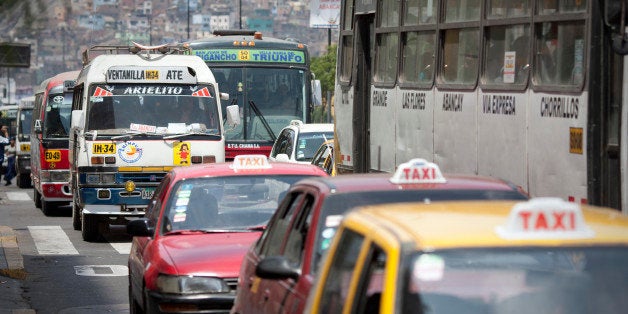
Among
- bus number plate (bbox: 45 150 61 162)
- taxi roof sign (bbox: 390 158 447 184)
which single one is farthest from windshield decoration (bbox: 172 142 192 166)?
taxi roof sign (bbox: 390 158 447 184)

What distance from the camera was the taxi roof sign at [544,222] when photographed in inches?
186

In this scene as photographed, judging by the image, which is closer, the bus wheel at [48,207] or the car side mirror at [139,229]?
the car side mirror at [139,229]

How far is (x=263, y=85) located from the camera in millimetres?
26656

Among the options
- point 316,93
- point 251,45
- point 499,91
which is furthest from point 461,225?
A: point 251,45

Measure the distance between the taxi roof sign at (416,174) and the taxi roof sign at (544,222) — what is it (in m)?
2.06

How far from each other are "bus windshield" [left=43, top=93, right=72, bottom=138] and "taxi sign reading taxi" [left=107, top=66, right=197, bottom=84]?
7745mm

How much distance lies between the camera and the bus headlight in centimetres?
918

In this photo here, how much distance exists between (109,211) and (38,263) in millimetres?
2359

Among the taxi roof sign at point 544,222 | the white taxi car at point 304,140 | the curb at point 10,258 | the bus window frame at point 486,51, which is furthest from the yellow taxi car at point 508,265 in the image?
the white taxi car at point 304,140

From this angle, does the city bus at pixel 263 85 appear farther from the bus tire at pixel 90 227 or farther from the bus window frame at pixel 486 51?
the bus window frame at pixel 486 51

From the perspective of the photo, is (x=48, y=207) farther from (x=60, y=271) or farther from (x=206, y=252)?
(x=206, y=252)

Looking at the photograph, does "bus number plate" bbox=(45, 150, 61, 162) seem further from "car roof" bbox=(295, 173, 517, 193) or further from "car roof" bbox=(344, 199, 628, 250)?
"car roof" bbox=(344, 199, 628, 250)

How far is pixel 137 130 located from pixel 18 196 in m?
19.6

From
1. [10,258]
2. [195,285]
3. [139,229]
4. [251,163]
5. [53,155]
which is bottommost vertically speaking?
[10,258]
